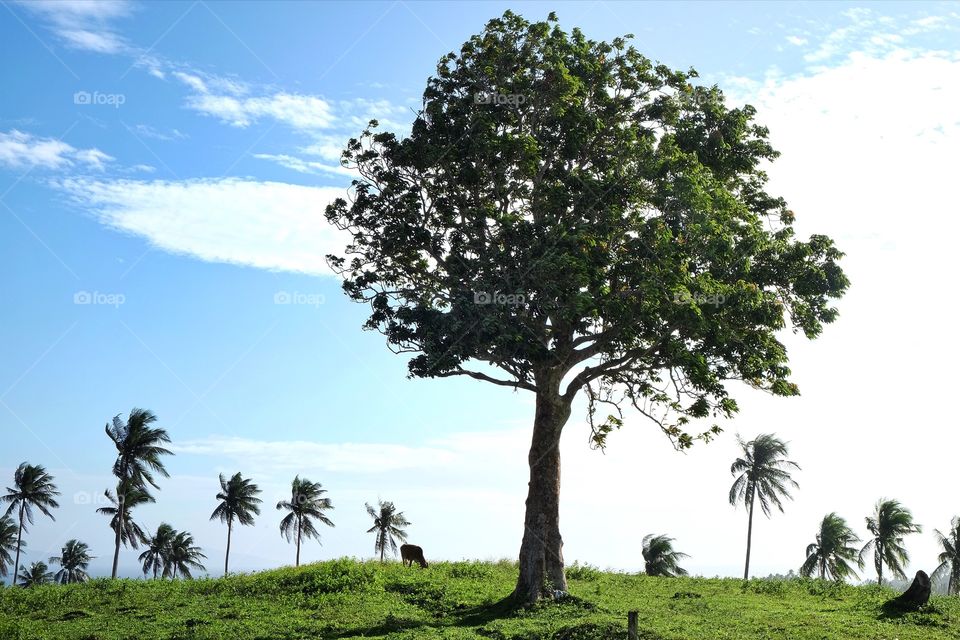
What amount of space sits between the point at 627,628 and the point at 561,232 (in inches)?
451

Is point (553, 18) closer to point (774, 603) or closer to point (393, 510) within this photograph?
point (774, 603)

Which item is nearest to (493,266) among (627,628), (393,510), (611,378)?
(611,378)

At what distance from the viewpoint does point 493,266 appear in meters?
26.0

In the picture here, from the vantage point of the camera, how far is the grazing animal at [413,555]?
35.5m

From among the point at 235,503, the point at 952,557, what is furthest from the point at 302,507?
the point at 952,557

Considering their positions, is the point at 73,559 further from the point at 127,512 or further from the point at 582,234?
the point at 582,234

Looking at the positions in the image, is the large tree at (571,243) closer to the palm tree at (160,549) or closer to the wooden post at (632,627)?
the wooden post at (632,627)

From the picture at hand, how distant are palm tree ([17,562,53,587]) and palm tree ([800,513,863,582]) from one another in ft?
214
